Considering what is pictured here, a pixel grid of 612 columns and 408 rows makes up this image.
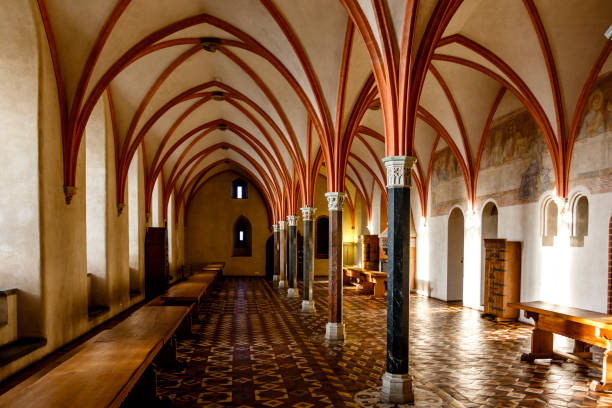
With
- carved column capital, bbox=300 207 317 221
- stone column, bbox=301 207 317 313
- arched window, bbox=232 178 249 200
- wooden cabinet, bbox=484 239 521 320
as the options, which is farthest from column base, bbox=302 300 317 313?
arched window, bbox=232 178 249 200

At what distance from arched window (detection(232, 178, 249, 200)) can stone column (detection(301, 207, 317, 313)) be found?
16.5 metres

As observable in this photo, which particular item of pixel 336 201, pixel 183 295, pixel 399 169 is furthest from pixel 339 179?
pixel 183 295

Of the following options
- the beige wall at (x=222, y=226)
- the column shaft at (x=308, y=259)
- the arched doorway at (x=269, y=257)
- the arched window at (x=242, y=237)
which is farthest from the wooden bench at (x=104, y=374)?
the arched window at (x=242, y=237)

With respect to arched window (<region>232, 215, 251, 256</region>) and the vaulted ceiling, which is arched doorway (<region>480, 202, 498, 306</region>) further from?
arched window (<region>232, 215, 251, 256</region>)

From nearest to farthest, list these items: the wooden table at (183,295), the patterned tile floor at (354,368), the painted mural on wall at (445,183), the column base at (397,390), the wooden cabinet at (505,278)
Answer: the column base at (397,390) → the patterned tile floor at (354,368) → the wooden table at (183,295) → the wooden cabinet at (505,278) → the painted mural on wall at (445,183)

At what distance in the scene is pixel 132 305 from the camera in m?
14.9

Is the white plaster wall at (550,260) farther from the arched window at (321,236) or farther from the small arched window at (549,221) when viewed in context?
→ the arched window at (321,236)

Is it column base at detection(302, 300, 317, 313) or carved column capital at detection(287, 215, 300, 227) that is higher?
carved column capital at detection(287, 215, 300, 227)

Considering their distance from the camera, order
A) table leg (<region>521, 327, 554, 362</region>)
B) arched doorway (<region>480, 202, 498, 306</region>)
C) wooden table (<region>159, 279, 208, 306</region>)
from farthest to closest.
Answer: arched doorway (<region>480, 202, 498, 306</region>) < wooden table (<region>159, 279, 208, 306</region>) < table leg (<region>521, 327, 554, 362</region>)

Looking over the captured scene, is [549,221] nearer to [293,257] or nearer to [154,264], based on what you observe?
[293,257]

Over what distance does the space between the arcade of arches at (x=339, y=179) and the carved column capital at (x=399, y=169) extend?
3cm

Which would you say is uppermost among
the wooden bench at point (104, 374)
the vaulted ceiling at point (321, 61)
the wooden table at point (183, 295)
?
the vaulted ceiling at point (321, 61)

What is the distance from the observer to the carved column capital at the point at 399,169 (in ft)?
21.0

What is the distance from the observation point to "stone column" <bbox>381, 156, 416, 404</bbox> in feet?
20.0
